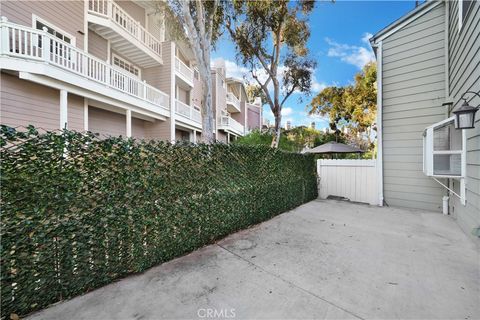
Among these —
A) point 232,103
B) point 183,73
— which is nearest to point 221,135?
point 232,103

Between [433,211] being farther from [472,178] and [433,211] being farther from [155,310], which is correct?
[155,310]

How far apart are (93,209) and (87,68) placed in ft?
20.7

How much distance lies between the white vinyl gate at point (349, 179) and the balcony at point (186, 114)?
7.06 metres

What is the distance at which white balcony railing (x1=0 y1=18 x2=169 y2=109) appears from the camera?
509cm

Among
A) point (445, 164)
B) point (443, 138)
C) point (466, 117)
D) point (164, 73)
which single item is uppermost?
point (164, 73)

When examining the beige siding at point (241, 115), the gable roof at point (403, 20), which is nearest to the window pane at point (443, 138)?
the gable roof at point (403, 20)

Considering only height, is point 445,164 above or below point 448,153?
below

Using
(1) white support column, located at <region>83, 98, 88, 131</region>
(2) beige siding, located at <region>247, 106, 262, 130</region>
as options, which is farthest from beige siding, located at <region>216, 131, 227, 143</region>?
(1) white support column, located at <region>83, 98, 88, 131</region>

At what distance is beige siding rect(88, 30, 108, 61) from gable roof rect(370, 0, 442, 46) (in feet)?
32.2

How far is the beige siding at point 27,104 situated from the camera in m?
5.34

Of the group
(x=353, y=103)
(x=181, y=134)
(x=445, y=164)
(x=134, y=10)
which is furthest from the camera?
(x=353, y=103)

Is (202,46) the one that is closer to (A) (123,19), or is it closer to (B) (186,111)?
(A) (123,19)

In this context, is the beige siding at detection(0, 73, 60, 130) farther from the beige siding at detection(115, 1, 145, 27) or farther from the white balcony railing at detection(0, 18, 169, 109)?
the beige siding at detection(115, 1, 145, 27)

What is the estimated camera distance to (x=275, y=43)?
1039cm
